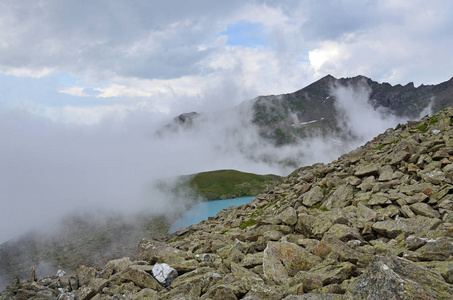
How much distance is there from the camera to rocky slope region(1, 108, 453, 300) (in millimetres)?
11086

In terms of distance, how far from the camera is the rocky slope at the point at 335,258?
11.1m

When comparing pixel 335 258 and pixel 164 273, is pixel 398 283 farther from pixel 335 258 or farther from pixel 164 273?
pixel 164 273

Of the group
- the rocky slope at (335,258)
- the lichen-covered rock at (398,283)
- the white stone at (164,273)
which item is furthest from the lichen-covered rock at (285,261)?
the white stone at (164,273)

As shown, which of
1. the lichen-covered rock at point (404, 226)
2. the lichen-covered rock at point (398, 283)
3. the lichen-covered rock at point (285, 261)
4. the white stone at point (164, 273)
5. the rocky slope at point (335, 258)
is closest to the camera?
the lichen-covered rock at point (398, 283)

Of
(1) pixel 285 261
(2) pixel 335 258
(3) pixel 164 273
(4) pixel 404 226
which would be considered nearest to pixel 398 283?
(2) pixel 335 258

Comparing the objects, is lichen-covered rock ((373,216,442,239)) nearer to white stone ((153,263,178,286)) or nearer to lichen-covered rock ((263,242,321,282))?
lichen-covered rock ((263,242,321,282))

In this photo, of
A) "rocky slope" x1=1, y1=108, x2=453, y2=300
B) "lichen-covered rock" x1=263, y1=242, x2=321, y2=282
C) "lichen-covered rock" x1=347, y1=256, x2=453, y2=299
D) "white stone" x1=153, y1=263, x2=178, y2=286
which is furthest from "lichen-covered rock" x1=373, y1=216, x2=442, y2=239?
"white stone" x1=153, y1=263, x2=178, y2=286

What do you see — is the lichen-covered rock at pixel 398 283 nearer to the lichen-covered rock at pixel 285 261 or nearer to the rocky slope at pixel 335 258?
the rocky slope at pixel 335 258

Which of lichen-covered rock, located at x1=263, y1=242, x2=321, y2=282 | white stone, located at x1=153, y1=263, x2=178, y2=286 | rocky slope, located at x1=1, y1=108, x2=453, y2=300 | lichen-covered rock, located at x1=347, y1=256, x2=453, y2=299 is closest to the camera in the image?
lichen-covered rock, located at x1=347, y1=256, x2=453, y2=299

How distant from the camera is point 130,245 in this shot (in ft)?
409

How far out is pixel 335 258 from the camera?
15.5m

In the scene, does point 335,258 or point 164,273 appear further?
point 164,273

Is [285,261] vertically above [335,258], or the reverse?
[335,258]

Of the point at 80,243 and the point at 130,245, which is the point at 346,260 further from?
the point at 80,243
